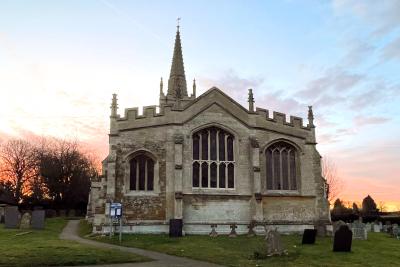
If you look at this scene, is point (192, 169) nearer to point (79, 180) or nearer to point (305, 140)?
point (305, 140)

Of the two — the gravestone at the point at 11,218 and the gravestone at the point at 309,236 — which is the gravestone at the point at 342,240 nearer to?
the gravestone at the point at 309,236

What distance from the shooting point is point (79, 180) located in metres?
62.6

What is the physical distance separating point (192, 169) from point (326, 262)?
12.3 meters

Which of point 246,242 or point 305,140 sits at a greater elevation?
point 305,140

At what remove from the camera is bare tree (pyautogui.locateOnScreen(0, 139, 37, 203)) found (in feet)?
204

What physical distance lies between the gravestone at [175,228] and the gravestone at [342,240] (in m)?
8.75

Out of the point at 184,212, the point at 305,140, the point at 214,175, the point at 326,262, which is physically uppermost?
the point at 305,140

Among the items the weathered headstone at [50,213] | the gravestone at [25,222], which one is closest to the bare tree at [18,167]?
the weathered headstone at [50,213]

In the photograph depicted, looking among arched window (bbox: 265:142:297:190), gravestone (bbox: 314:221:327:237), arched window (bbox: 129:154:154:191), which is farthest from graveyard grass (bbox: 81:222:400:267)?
arched window (bbox: 265:142:297:190)

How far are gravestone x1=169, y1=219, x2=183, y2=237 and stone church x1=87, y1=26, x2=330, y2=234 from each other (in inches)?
29.8

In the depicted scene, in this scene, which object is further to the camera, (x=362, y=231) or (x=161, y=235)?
(x=362, y=231)

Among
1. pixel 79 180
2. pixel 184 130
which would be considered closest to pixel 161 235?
pixel 184 130

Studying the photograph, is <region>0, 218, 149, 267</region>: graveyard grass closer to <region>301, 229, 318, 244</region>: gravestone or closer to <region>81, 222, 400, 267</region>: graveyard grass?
<region>81, 222, 400, 267</region>: graveyard grass

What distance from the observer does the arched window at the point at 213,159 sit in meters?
26.0
